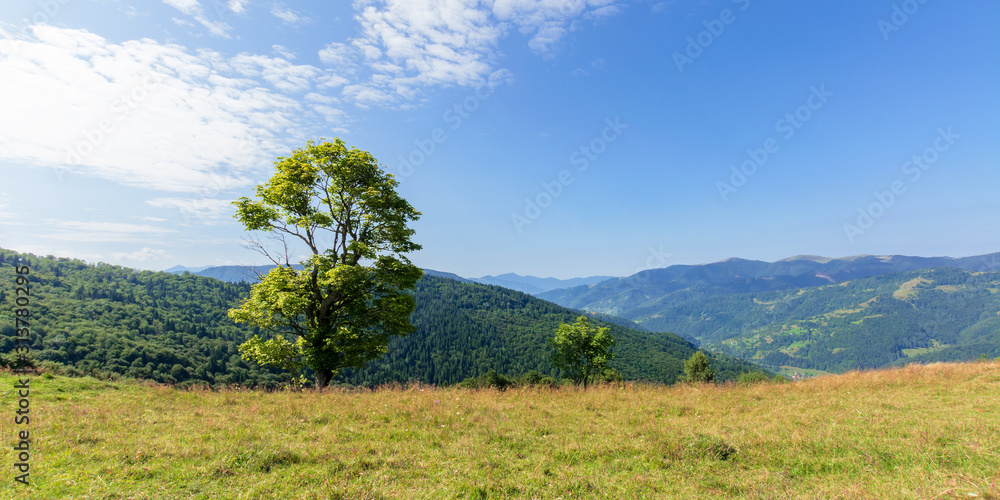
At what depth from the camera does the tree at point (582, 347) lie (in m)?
51.5

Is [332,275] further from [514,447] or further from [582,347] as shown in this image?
[582,347]

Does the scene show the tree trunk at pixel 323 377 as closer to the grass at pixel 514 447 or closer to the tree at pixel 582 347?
the grass at pixel 514 447

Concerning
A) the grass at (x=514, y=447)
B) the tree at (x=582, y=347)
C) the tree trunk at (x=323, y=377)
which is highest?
the grass at (x=514, y=447)

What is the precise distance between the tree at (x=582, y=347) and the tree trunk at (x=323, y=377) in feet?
125

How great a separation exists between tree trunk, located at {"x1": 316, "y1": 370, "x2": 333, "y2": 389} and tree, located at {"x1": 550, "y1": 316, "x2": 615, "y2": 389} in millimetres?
38202

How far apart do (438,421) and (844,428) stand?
9.92 metres

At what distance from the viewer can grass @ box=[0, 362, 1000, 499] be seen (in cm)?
598

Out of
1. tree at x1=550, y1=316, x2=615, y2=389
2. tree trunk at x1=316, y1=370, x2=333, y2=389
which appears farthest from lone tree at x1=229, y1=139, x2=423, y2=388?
tree at x1=550, y1=316, x2=615, y2=389

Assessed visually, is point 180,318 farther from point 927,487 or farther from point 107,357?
point 927,487

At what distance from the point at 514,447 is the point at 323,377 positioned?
1346 cm

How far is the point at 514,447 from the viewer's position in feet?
26.9

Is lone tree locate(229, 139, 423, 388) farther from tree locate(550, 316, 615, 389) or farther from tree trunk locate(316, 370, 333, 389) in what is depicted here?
tree locate(550, 316, 615, 389)

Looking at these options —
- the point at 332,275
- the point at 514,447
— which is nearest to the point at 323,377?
the point at 332,275

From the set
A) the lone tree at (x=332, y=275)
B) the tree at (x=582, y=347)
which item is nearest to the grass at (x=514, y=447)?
the lone tree at (x=332, y=275)
